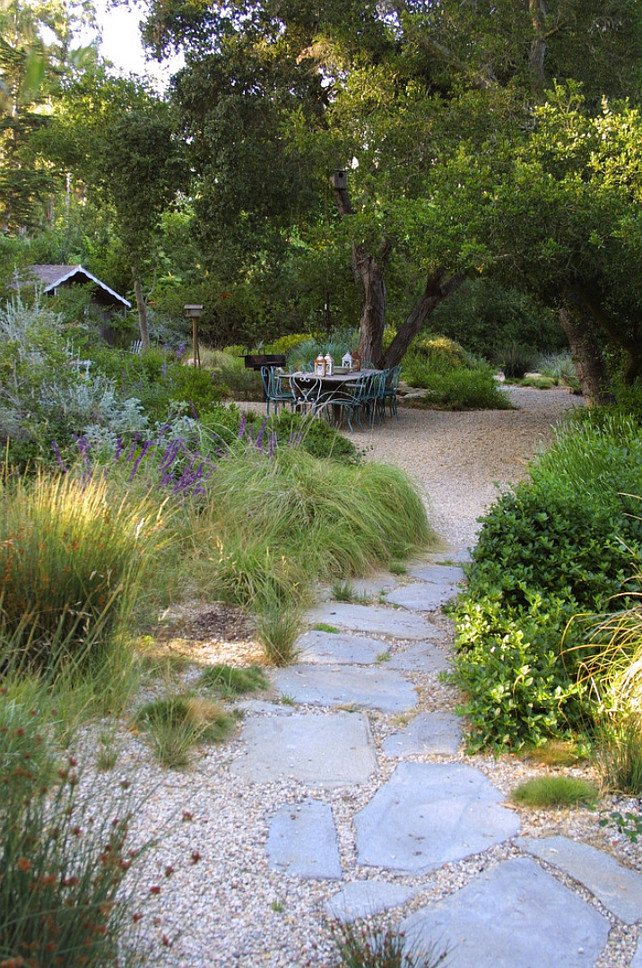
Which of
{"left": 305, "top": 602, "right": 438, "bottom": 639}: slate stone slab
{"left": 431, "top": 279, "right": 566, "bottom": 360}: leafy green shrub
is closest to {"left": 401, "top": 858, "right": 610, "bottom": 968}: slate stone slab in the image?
{"left": 305, "top": 602, "right": 438, "bottom": 639}: slate stone slab

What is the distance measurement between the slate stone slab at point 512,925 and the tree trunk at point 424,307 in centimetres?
1078

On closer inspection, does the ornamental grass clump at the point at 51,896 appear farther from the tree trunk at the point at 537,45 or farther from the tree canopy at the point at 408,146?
the tree trunk at the point at 537,45

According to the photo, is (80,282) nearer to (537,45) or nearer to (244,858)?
(537,45)

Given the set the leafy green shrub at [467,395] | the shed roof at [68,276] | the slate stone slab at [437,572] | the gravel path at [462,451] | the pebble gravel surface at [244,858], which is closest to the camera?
the pebble gravel surface at [244,858]

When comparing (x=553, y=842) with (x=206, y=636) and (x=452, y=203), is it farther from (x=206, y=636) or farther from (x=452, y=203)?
(x=452, y=203)

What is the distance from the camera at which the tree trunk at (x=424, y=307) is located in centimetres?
1227

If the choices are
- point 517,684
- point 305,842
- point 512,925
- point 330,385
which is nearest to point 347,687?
point 517,684

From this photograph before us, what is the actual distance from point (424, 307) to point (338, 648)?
9.58 meters

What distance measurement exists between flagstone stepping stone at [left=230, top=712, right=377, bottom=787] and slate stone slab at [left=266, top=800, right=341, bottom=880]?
0.54 feet

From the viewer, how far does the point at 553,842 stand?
2.13 meters

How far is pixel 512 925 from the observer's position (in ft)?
5.89

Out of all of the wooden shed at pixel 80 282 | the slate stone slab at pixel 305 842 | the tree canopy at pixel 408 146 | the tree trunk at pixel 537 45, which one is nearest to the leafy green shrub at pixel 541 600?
the slate stone slab at pixel 305 842

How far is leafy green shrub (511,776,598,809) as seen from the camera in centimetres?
231

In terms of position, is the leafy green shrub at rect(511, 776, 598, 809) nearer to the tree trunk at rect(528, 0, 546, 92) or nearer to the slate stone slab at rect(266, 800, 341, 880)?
the slate stone slab at rect(266, 800, 341, 880)
